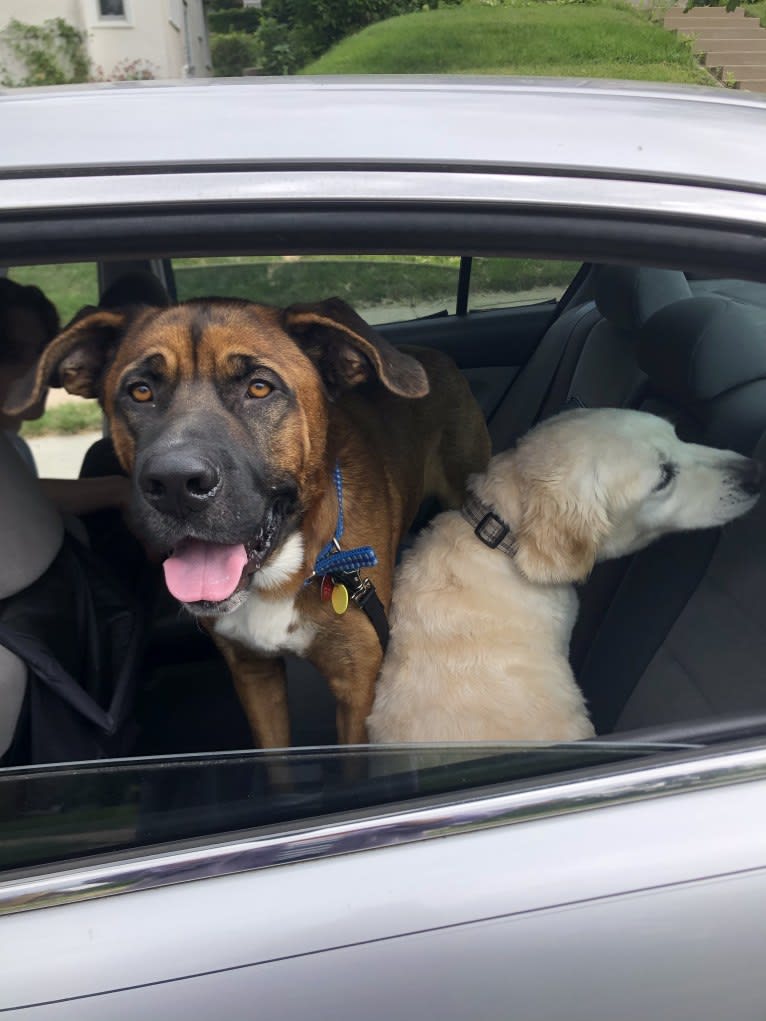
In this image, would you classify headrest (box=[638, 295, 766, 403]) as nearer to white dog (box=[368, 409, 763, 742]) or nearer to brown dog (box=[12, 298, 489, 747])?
white dog (box=[368, 409, 763, 742])

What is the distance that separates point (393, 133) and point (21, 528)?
115 centimetres

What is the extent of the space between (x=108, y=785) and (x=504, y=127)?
114cm

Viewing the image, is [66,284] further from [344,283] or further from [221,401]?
[344,283]

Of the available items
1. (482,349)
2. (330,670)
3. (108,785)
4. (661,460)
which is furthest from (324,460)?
(482,349)

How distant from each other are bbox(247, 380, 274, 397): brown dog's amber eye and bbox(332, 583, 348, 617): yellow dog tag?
0.52 meters

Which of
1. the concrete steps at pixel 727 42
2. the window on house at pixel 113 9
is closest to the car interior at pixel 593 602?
the concrete steps at pixel 727 42

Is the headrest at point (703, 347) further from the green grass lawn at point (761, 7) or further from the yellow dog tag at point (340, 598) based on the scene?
the green grass lawn at point (761, 7)

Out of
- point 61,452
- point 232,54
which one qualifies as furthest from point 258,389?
point 232,54

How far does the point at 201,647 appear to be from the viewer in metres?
3.08

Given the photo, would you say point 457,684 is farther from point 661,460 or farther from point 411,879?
point 411,879

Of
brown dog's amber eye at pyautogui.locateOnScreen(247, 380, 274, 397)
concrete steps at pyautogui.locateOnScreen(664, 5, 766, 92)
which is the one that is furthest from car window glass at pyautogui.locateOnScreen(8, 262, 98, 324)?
concrete steps at pyautogui.locateOnScreen(664, 5, 766, 92)

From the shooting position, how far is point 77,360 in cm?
226

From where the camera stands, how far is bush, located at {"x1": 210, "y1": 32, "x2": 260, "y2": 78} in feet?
80.6

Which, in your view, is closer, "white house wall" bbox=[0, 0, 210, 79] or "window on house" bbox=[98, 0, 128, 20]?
"white house wall" bbox=[0, 0, 210, 79]
